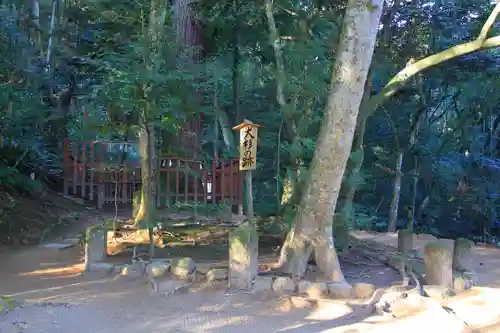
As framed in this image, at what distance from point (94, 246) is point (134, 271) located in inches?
29.9

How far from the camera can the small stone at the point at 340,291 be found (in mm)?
5914

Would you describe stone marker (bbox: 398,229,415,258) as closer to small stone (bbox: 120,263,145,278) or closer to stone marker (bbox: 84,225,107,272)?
small stone (bbox: 120,263,145,278)

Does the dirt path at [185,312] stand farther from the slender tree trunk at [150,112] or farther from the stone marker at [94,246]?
the slender tree trunk at [150,112]

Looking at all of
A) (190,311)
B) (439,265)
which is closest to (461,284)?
(439,265)

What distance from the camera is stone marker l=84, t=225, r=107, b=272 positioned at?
6531mm

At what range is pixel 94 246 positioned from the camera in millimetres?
6605

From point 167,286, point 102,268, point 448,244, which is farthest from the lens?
point 448,244

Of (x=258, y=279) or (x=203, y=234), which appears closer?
(x=258, y=279)

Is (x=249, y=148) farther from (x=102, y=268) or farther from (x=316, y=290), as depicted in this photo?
(x=102, y=268)

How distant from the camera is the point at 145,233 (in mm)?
8297

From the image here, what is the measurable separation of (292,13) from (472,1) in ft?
16.8

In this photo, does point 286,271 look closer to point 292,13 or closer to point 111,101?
point 111,101

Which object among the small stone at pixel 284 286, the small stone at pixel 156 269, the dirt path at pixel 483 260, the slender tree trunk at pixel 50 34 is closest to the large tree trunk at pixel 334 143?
the small stone at pixel 284 286

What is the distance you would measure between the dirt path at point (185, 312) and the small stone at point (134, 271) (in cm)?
19
